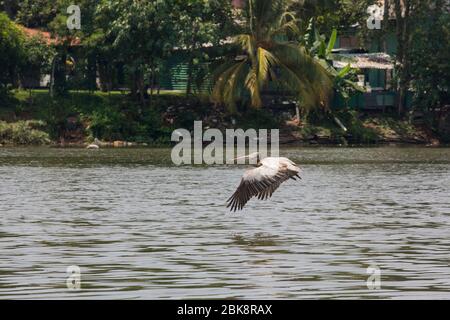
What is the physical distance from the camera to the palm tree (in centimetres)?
6003

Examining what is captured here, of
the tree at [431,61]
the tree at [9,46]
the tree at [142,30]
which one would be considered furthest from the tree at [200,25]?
the tree at [431,61]

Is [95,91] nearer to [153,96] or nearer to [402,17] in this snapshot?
[153,96]

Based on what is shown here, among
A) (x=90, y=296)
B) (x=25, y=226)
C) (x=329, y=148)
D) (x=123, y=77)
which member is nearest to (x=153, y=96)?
(x=123, y=77)

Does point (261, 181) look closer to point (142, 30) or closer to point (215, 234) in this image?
point (215, 234)

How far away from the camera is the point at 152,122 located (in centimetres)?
6181

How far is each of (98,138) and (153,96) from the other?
5.40 meters

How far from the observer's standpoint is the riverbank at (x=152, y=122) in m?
60.1

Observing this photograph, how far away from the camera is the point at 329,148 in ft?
195

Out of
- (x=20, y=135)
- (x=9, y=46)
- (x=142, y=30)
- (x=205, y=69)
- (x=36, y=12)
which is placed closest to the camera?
(x=20, y=135)

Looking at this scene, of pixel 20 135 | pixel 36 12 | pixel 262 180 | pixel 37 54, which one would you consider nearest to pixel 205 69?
pixel 37 54

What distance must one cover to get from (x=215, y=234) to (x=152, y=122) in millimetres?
37535

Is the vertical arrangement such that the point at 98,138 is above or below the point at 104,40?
below

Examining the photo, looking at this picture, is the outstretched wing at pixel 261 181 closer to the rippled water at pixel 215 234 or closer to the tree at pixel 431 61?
the rippled water at pixel 215 234

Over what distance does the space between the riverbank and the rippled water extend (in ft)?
52.4
